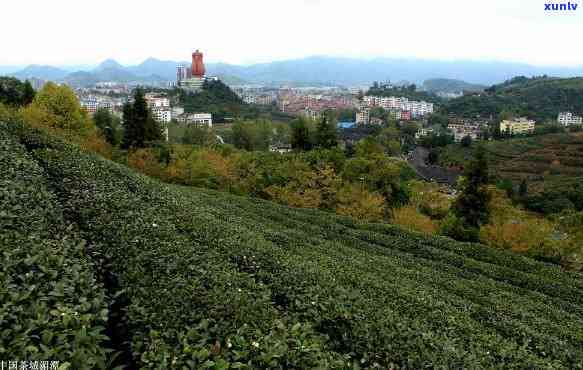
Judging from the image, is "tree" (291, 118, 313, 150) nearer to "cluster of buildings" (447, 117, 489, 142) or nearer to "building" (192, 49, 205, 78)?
"cluster of buildings" (447, 117, 489, 142)

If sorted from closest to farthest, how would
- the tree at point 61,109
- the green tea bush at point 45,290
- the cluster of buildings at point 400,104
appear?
the green tea bush at point 45,290 < the tree at point 61,109 < the cluster of buildings at point 400,104

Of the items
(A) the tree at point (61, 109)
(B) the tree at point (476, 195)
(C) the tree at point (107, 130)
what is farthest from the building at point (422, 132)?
(A) the tree at point (61, 109)

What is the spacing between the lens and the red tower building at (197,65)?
137 meters

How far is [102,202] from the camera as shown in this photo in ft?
25.2

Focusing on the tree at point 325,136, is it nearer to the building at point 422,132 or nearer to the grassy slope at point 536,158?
the grassy slope at point 536,158

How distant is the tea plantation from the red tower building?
134684mm

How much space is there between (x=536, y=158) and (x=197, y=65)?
10555 cm

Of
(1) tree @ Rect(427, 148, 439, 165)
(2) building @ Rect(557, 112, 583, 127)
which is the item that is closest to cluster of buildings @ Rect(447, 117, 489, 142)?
(2) building @ Rect(557, 112, 583, 127)

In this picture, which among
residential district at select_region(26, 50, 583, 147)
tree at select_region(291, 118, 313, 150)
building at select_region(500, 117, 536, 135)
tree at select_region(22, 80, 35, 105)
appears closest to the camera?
tree at select_region(22, 80, 35, 105)

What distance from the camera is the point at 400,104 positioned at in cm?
17862

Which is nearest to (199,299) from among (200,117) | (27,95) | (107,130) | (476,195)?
(476,195)

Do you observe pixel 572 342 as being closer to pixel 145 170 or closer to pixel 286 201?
pixel 286 201

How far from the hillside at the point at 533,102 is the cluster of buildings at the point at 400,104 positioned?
20.2 meters

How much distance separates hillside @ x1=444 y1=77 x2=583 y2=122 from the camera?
426ft
